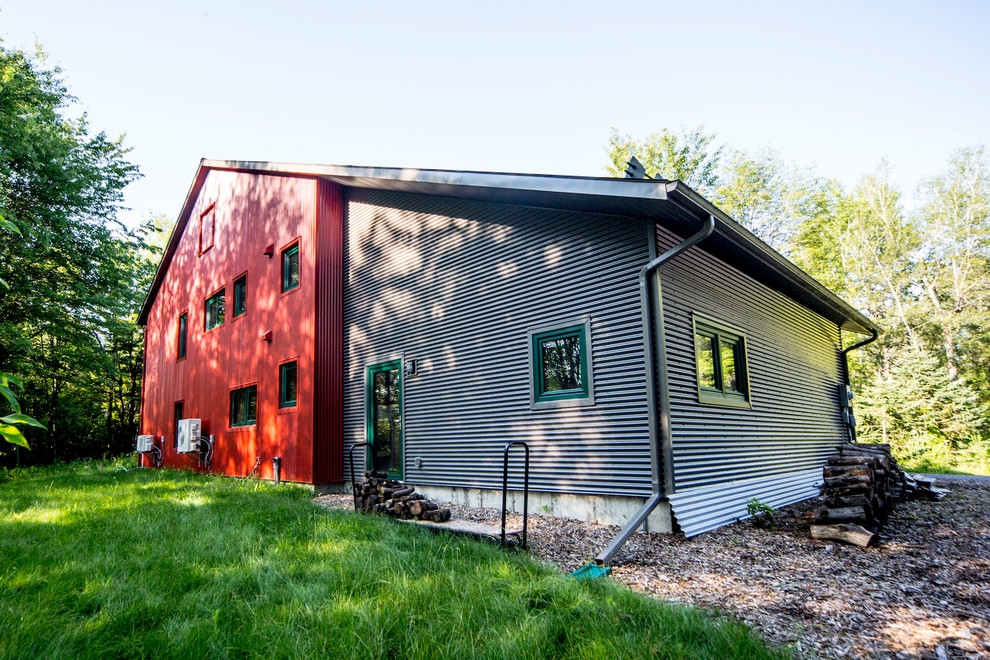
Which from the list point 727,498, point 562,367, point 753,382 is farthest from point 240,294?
point 727,498

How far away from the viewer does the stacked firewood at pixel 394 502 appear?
6484 millimetres

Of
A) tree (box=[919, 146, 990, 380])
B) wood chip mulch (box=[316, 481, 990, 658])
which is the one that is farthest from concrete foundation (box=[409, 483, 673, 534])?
tree (box=[919, 146, 990, 380])

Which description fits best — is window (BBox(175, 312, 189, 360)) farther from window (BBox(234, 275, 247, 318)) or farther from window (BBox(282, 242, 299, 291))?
window (BBox(282, 242, 299, 291))

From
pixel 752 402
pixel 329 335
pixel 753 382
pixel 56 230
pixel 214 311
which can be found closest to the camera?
pixel 752 402

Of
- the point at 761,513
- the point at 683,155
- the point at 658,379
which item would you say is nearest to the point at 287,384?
the point at 658,379

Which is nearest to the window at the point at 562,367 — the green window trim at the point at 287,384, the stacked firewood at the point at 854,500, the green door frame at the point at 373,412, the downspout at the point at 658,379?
the downspout at the point at 658,379

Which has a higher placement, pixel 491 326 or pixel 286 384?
pixel 491 326

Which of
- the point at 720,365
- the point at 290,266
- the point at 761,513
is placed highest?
the point at 290,266

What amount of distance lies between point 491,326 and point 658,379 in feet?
9.12

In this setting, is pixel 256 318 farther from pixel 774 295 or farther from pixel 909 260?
pixel 909 260

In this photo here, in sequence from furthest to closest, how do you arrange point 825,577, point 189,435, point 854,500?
1. point 189,435
2. point 854,500
3. point 825,577

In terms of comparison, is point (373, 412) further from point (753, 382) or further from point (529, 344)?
point (753, 382)

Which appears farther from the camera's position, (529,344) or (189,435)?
(189,435)

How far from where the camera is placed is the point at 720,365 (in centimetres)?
755
